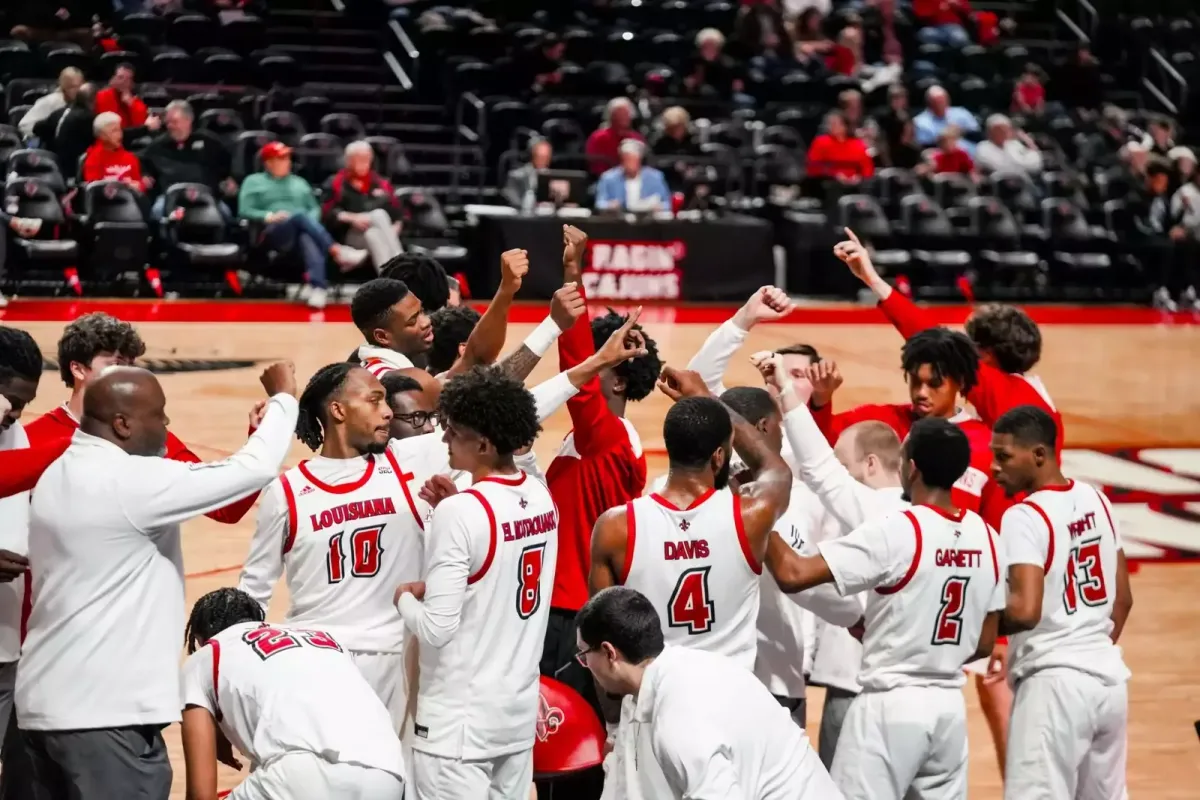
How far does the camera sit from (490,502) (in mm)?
4062

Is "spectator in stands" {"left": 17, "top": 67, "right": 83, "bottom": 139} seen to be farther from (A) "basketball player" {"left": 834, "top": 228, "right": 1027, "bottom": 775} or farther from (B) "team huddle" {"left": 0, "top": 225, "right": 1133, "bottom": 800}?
(A) "basketball player" {"left": 834, "top": 228, "right": 1027, "bottom": 775}

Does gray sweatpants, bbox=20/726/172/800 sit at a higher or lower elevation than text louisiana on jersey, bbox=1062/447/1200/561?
higher

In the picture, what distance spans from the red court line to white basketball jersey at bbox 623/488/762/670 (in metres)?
10.2

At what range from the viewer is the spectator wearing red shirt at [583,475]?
483 centimetres

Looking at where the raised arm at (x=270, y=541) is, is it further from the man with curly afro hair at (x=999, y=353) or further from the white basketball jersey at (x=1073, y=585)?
the man with curly afro hair at (x=999, y=353)

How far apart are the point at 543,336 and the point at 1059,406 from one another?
8.06m

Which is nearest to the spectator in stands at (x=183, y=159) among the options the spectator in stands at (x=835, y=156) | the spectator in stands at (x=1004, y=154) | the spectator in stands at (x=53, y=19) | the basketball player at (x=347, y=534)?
the spectator in stands at (x=53, y=19)

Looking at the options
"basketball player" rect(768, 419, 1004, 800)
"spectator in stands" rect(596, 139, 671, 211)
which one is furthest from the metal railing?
"basketball player" rect(768, 419, 1004, 800)

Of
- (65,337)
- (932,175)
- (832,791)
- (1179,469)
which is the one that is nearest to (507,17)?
(932,175)

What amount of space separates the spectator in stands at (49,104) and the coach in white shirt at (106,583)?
1216 centimetres

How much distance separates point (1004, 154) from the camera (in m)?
18.6

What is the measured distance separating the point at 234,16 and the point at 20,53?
7.51ft

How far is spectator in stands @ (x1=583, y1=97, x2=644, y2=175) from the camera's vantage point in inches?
661

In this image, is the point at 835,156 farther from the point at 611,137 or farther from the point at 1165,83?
the point at 1165,83
